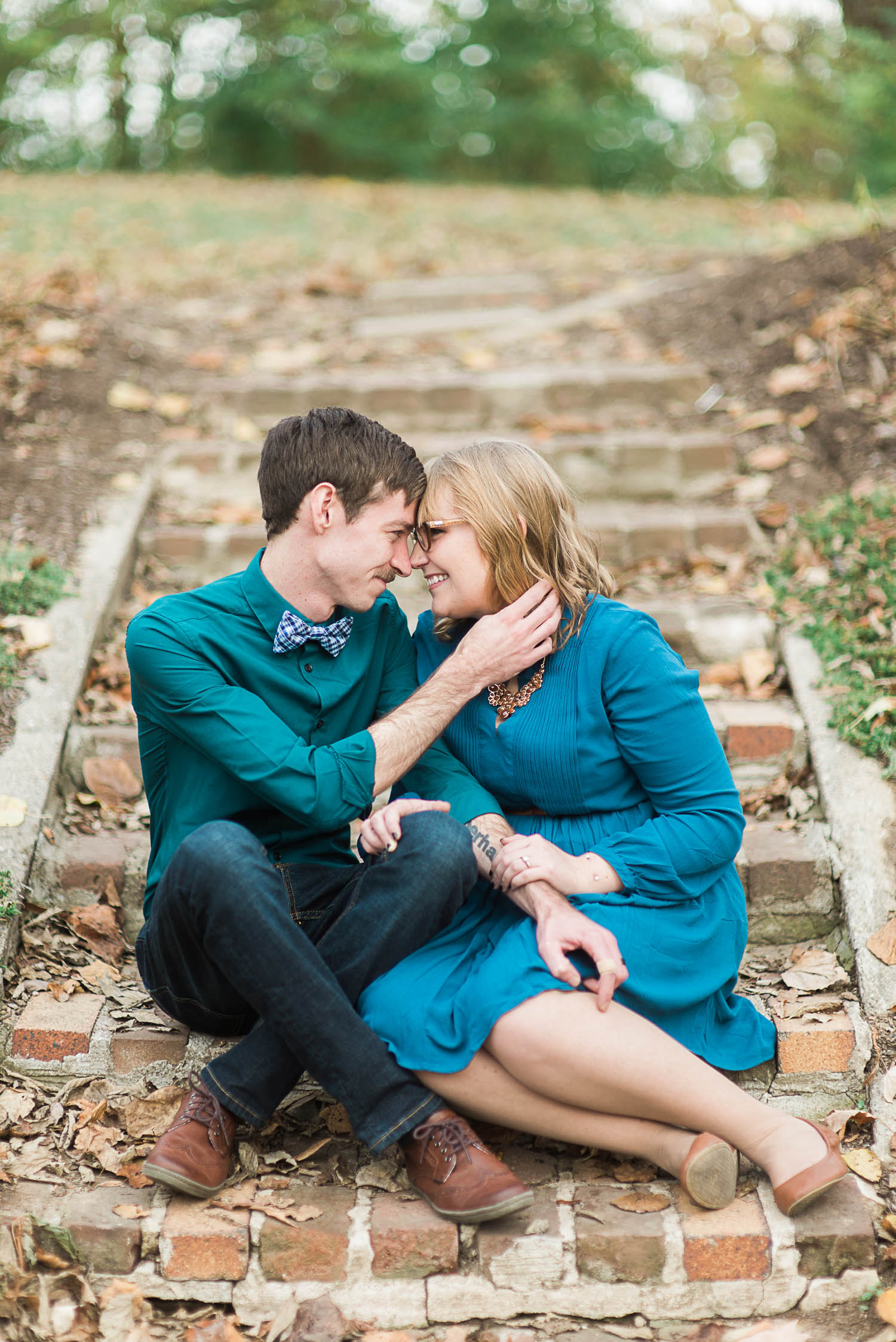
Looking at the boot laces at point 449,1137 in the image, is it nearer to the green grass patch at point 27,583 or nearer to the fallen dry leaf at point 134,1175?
the fallen dry leaf at point 134,1175

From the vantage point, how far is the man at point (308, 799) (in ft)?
7.00

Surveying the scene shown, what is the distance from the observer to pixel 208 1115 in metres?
2.21

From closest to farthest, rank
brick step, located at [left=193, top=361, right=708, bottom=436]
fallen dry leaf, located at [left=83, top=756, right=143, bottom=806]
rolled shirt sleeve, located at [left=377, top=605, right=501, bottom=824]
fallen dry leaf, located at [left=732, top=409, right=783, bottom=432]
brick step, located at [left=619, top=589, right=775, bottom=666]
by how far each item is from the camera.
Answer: rolled shirt sleeve, located at [left=377, top=605, right=501, bottom=824] < fallen dry leaf, located at [left=83, top=756, right=143, bottom=806] < brick step, located at [left=619, top=589, right=775, bottom=666] < fallen dry leaf, located at [left=732, top=409, right=783, bottom=432] < brick step, located at [left=193, top=361, right=708, bottom=436]

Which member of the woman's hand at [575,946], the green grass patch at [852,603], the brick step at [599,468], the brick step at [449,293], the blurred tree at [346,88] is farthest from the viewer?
the blurred tree at [346,88]

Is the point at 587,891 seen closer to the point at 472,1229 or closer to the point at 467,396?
the point at 472,1229

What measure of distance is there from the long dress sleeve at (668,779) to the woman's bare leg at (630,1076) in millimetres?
296

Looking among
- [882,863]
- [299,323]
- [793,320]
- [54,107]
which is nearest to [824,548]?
[882,863]

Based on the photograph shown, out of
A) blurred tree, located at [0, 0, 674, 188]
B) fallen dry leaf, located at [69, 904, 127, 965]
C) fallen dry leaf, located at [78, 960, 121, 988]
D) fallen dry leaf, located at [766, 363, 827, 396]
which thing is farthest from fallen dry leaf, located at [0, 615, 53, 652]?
blurred tree, located at [0, 0, 674, 188]

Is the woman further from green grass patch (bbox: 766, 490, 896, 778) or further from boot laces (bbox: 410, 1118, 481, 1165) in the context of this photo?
green grass patch (bbox: 766, 490, 896, 778)

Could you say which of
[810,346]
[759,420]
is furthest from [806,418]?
[810,346]

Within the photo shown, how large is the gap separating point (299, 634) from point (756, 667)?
1.72 m

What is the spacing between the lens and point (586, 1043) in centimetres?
210

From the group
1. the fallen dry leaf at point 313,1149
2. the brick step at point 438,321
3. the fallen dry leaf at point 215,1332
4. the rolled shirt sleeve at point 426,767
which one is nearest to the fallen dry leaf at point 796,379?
the brick step at point 438,321

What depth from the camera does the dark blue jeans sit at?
213 centimetres
